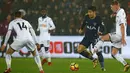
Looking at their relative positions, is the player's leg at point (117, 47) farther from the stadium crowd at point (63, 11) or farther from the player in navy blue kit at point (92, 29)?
the stadium crowd at point (63, 11)

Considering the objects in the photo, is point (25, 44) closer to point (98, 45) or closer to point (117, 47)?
point (98, 45)

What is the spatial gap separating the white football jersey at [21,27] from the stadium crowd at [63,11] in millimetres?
11238

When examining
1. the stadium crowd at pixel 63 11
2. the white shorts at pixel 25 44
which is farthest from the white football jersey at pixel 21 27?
the stadium crowd at pixel 63 11

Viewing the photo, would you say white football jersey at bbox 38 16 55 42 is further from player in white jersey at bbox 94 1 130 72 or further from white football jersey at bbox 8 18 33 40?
white football jersey at bbox 8 18 33 40

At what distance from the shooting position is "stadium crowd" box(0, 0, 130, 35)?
1040 inches

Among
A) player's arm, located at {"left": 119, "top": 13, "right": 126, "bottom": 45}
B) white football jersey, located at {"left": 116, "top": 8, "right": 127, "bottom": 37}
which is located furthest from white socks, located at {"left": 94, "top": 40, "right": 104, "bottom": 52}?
player's arm, located at {"left": 119, "top": 13, "right": 126, "bottom": 45}

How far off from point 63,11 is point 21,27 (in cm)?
1246

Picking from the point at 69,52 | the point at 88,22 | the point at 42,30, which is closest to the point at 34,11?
the point at 69,52

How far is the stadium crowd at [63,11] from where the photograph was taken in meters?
26.4

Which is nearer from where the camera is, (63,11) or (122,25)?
(122,25)

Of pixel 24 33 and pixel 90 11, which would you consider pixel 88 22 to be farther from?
pixel 24 33

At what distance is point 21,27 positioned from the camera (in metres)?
14.6

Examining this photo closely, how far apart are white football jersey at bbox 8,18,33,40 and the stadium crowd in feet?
36.9

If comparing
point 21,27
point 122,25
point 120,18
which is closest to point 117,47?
point 122,25
